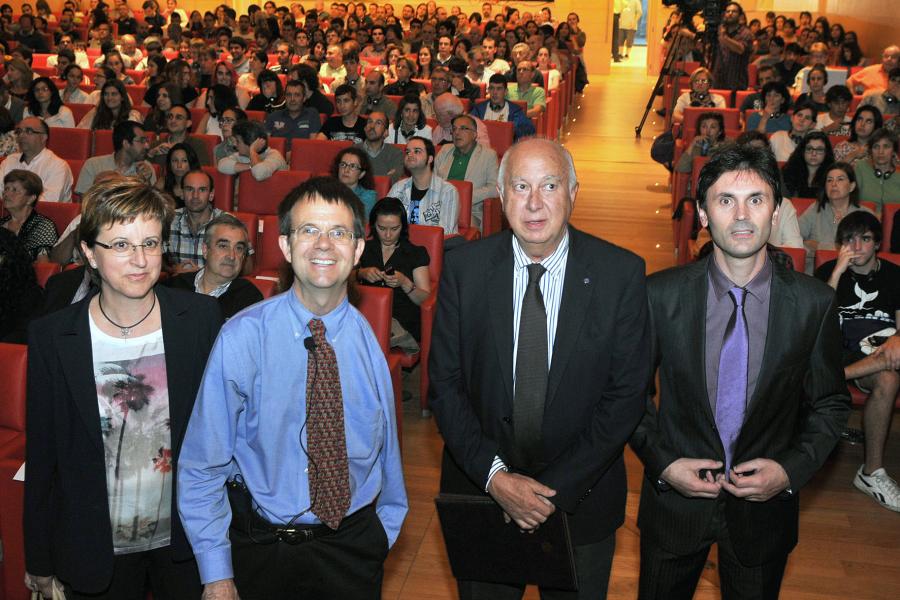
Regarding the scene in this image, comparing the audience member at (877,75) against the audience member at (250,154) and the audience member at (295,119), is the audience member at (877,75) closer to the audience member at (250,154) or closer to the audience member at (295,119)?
the audience member at (295,119)

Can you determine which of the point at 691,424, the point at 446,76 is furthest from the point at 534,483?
the point at 446,76

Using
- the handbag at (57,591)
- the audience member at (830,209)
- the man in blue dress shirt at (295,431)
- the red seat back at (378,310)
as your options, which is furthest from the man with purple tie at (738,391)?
the audience member at (830,209)

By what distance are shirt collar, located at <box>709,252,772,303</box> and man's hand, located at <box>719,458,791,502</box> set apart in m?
0.36

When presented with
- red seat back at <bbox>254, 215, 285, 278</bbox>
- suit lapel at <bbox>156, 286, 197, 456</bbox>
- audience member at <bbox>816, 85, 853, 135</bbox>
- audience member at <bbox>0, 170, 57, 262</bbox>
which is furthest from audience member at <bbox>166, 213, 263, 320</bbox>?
audience member at <bbox>816, 85, 853, 135</bbox>

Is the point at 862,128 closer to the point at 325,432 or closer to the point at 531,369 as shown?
the point at 531,369

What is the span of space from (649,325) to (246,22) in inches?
584

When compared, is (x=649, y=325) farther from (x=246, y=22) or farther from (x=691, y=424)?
(x=246, y=22)

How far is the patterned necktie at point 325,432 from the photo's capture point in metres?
1.81

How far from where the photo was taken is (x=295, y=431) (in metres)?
1.82

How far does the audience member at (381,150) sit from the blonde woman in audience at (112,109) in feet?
7.80

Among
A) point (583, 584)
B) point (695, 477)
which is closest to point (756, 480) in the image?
point (695, 477)

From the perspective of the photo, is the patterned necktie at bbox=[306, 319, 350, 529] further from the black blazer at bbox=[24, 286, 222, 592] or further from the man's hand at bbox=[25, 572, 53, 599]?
the man's hand at bbox=[25, 572, 53, 599]

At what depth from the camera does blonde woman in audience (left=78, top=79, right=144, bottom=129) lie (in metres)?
7.87

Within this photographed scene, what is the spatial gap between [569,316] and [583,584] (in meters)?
0.64
